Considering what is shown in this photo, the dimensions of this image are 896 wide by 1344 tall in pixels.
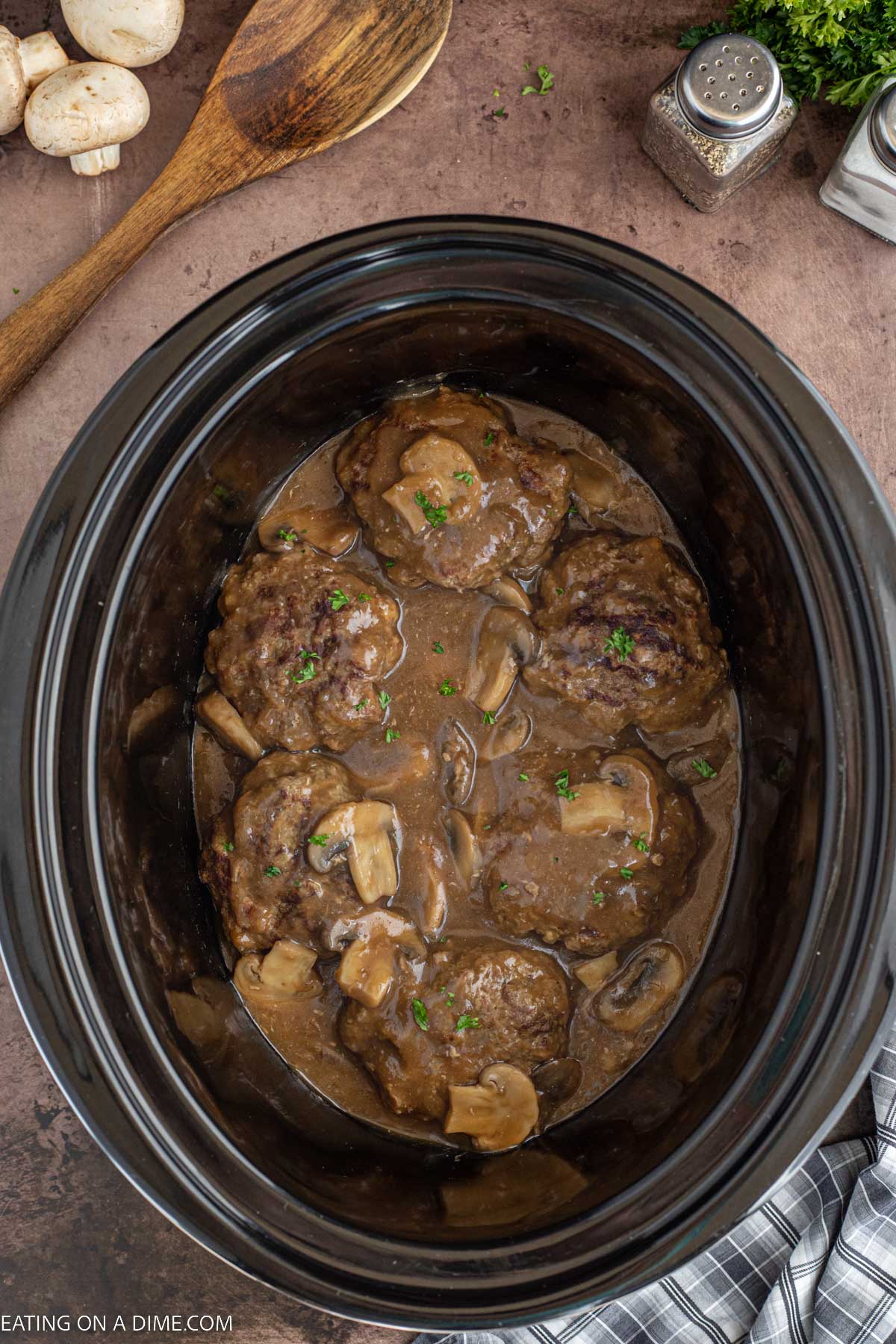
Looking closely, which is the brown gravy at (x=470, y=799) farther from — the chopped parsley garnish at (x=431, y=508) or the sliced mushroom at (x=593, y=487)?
the chopped parsley garnish at (x=431, y=508)

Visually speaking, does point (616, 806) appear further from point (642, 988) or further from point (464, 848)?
point (642, 988)

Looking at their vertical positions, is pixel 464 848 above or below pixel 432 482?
below

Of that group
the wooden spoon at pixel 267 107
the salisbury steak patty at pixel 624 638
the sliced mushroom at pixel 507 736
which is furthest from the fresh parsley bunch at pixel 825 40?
the sliced mushroom at pixel 507 736

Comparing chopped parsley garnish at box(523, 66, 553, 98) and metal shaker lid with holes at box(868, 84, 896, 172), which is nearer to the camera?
metal shaker lid with holes at box(868, 84, 896, 172)

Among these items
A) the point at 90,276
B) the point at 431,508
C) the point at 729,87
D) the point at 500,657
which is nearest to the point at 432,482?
the point at 431,508

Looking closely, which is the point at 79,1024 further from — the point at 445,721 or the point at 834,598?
the point at 834,598

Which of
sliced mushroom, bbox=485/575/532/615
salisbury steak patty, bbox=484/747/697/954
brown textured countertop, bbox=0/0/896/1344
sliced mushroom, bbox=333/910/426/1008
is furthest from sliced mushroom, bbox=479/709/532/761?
brown textured countertop, bbox=0/0/896/1344

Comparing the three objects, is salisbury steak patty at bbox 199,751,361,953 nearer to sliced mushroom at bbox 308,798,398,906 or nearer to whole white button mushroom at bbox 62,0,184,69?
sliced mushroom at bbox 308,798,398,906

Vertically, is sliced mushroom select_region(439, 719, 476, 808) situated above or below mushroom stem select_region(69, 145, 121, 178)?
below
